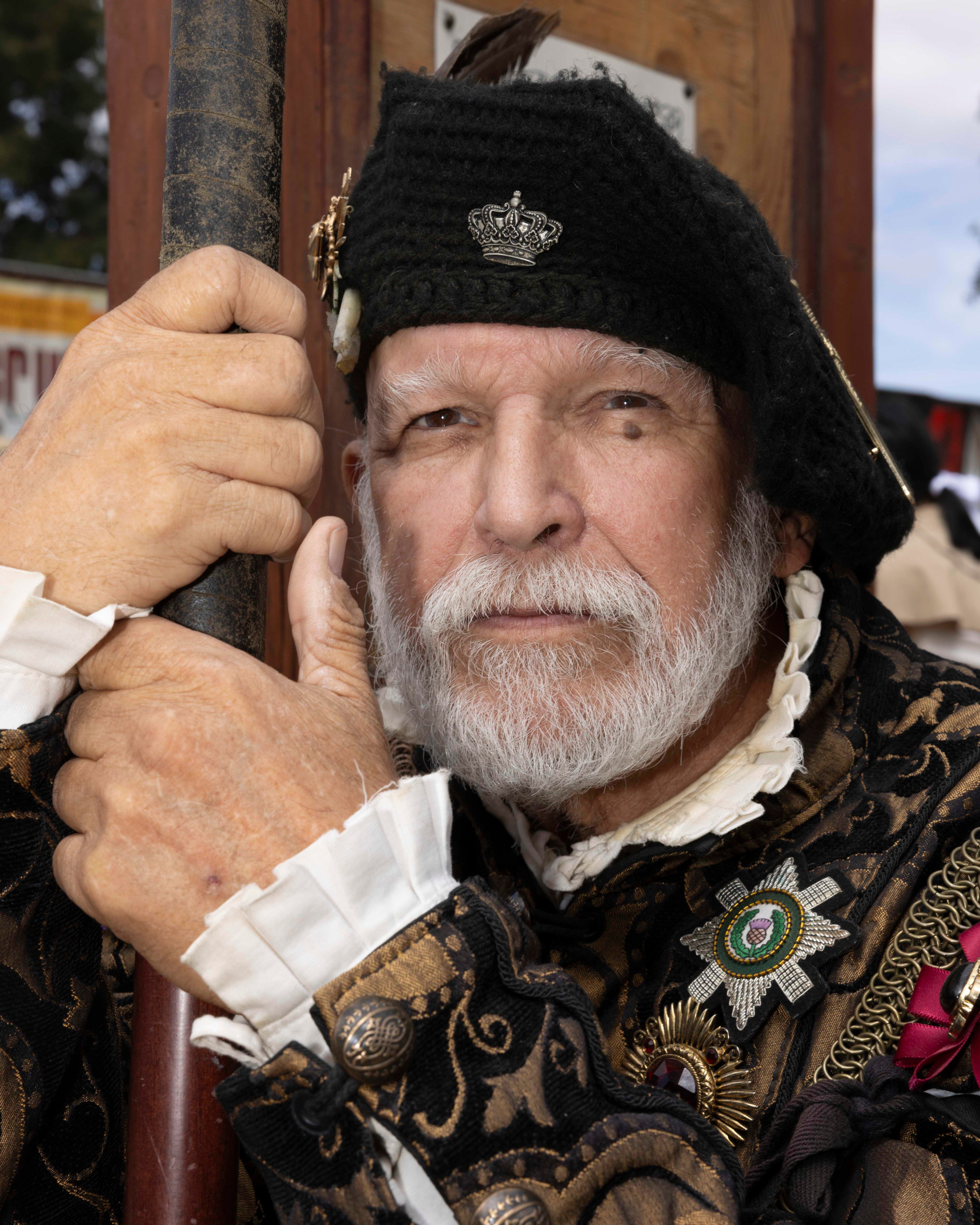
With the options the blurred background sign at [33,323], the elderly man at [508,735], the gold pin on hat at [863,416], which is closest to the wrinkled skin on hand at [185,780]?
the elderly man at [508,735]

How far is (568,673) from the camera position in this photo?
75.5 inches

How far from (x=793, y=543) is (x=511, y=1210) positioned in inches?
54.9

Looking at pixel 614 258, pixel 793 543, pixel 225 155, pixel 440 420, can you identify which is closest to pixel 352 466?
pixel 440 420

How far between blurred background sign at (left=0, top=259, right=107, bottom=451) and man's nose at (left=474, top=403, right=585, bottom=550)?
243 inches

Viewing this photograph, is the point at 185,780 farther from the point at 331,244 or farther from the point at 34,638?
the point at 331,244

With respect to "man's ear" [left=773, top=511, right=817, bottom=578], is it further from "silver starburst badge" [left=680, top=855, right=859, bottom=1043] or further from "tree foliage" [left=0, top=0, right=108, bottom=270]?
"tree foliage" [left=0, top=0, right=108, bottom=270]

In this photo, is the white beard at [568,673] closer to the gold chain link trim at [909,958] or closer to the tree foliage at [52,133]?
the gold chain link trim at [909,958]

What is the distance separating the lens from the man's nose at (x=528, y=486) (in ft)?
6.04

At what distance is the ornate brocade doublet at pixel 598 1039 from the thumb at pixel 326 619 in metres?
0.32

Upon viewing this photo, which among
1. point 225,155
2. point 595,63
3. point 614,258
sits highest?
point 595,63

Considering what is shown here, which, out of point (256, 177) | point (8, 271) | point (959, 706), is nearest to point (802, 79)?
point (959, 706)

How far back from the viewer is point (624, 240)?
1878 millimetres

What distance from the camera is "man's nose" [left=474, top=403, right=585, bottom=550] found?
1840 millimetres

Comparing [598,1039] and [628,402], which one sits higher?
[628,402]
